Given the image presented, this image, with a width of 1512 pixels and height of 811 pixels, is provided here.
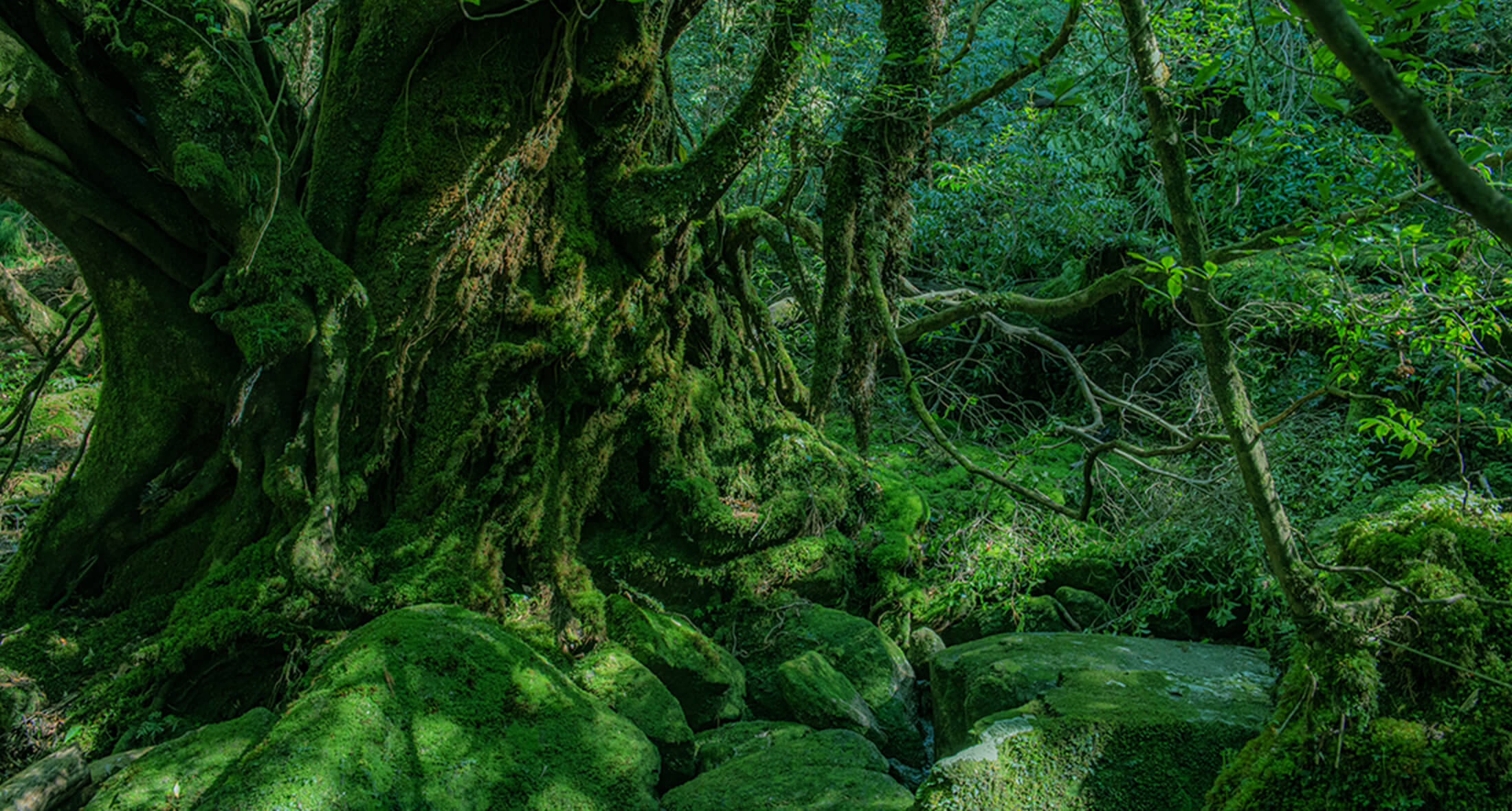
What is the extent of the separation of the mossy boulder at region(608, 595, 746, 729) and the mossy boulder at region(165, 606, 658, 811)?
0.91 m

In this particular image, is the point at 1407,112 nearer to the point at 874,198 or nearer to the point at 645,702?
the point at 645,702

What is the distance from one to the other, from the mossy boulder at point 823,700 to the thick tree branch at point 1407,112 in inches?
150

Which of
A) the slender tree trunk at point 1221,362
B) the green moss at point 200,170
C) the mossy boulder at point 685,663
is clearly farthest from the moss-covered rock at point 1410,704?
the green moss at point 200,170

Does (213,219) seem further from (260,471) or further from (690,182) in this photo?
(690,182)

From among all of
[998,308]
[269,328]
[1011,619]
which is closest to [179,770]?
[269,328]

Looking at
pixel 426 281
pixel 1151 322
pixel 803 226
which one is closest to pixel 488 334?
pixel 426 281

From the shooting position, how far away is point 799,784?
3.28 meters

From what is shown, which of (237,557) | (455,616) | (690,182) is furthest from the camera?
(690,182)

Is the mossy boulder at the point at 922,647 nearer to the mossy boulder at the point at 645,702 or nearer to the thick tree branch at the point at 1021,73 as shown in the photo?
the mossy boulder at the point at 645,702

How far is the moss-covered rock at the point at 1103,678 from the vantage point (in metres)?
3.56

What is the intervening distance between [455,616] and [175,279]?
7.72 feet

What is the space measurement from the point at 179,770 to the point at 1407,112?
351 cm

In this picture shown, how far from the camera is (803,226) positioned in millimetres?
6578

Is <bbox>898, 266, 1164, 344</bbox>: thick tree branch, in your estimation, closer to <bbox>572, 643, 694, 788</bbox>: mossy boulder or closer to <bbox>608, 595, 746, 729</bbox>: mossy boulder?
<bbox>608, 595, 746, 729</bbox>: mossy boulder
